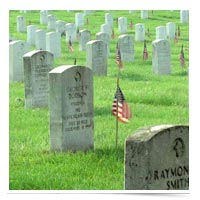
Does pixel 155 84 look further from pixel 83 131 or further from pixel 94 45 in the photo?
pixel 83 131

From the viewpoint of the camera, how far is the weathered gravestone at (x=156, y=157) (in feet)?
27.1

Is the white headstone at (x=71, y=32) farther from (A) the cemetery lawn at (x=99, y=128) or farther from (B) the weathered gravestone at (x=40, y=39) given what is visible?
(A) the cemetery lawn at (x=99, y=128)

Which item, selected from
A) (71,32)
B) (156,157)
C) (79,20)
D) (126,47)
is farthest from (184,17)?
Answer: (156,157)

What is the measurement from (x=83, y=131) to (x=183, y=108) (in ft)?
13.7

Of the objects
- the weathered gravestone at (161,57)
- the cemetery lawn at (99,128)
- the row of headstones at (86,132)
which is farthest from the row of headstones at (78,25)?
the row of headstones at (86,132)

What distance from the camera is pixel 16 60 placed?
64.1 feet

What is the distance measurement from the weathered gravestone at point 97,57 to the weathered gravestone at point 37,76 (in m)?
4.35

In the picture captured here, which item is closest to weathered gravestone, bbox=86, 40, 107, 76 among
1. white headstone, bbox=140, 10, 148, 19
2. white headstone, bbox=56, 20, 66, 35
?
white headstone, bbox=56, 20, 66, 35

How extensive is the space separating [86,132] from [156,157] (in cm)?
360

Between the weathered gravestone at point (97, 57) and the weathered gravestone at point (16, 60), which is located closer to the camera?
the weathered gravestone at point (16, 60)

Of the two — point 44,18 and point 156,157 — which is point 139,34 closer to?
point 44,18

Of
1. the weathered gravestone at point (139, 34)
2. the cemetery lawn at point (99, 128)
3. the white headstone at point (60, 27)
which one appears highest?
the white headstone at point (60, 27)

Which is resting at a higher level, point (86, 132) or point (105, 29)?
point (105, 29)

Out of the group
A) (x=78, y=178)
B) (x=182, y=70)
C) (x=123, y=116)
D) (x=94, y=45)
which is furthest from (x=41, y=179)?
(x=182, y=70)
